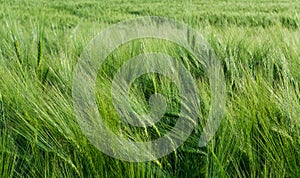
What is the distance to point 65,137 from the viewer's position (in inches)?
24.8

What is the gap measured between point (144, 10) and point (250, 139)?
26.4 feet

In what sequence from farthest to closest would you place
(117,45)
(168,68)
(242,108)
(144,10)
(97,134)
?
(144,10) → (117,45) → (168,68) → (242,108) → (97,134)

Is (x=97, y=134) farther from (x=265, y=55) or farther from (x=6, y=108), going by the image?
(x=265, y=55)

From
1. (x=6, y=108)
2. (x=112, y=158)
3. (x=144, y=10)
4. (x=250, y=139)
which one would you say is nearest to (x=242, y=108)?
(x=250, y=139)

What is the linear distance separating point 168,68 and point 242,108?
0.90 ft

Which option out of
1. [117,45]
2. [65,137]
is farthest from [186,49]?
[65,137]

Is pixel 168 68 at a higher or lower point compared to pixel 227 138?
higher

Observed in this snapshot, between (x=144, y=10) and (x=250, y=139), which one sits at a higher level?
(x=144, y=10)

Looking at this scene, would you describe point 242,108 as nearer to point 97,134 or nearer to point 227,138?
point 227,138

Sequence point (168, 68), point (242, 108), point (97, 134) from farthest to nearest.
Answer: point (168, 68) → point (242, 108) → point (97, 134)

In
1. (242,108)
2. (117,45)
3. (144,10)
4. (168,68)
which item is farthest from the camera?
(144,10)

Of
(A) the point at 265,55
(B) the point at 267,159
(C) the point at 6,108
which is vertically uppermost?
(A) the point at 265,55

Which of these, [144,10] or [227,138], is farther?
[144,10]

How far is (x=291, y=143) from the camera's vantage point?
0.64 metres
